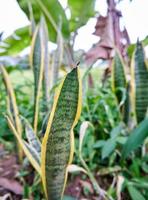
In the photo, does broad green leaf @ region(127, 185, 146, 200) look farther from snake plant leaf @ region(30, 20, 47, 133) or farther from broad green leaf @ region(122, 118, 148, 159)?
snake plant leaf @ region(30, 20, 47, 133)

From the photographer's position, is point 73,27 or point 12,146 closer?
point 12,146

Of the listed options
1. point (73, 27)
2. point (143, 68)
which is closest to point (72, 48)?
point (73, 27)

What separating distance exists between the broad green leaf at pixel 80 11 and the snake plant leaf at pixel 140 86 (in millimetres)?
609

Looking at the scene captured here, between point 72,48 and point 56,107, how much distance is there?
100cm

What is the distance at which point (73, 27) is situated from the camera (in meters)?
1.77

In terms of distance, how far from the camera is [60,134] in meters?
0.67

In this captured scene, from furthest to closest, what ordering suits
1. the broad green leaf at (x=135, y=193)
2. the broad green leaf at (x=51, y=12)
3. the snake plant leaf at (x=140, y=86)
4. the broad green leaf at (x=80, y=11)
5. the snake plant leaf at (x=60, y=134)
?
1. the broad green leaf at (x=80, y=11)
2. the broad green leaf at (x=51, y=12)
3. the snake plant leaf at (x=140, y=86)
4. the broad green leaf at (x=135, y=193)
5. the snake plant leaf at (x=60, y=134)

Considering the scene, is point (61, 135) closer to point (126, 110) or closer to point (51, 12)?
point (126, 110)

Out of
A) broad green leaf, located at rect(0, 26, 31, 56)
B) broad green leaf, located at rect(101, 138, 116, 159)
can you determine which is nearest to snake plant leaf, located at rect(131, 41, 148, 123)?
broad green leaf, located at rect(101, 138, 116, 159)

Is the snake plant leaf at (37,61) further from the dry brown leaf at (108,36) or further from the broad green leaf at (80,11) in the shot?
the broad green leaf at (80,11)

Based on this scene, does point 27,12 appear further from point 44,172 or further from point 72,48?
point 44,172

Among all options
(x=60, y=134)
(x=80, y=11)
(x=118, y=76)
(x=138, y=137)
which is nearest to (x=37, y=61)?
(x=118, y=76)

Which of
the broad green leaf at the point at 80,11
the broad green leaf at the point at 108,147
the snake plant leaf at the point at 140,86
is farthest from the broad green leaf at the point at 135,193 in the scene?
the broad green leaf at the point at 80,11

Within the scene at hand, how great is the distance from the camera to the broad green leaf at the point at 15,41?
69.4 inches
